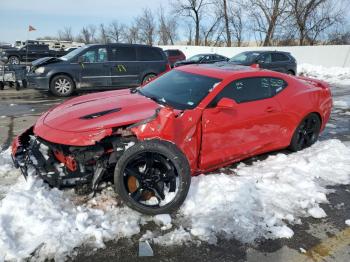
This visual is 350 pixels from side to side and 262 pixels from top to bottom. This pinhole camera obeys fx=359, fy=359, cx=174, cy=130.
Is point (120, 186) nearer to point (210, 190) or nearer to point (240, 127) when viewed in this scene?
point (210, 190)

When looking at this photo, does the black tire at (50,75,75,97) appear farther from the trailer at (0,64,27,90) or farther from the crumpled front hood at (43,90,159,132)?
the crumpled front hood at (43,90,159,132)

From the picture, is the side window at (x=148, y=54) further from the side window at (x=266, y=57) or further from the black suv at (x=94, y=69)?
the side window at (x=266, y=57)

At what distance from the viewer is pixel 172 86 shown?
4.93 m

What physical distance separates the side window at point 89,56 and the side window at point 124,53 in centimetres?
66

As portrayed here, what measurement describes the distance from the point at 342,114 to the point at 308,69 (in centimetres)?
1485

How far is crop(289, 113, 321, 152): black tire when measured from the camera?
558 centimetres

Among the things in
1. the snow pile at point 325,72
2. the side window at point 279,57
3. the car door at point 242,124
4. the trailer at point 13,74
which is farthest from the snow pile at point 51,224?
the snow pile at point 325,72

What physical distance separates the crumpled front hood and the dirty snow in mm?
756

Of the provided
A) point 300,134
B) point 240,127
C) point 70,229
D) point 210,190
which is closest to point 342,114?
point 300,134

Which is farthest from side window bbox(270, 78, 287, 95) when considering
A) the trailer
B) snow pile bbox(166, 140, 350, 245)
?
the trailer

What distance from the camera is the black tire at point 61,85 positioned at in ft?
37.4

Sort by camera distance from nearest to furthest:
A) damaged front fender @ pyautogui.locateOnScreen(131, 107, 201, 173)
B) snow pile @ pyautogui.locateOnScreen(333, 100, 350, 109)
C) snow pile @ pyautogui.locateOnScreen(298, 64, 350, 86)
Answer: damaged front fender @ pyautogui.locateOnScreen(131, 107, 201, 173) → snow pile @ pyautogui.locateOnScreen(333, 100, 350, 109) → snow pile @ pyautogui.locateOnScreen(298, 64, 350, 86)

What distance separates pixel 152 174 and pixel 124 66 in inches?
348

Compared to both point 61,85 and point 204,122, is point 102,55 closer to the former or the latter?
point 61,85
